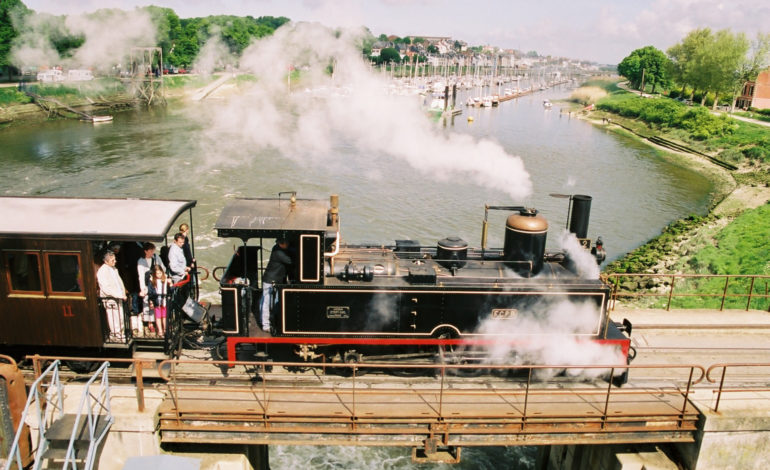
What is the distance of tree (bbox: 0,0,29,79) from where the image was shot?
2377 inches

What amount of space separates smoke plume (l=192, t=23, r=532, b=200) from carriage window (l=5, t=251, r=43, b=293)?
73.8 feet

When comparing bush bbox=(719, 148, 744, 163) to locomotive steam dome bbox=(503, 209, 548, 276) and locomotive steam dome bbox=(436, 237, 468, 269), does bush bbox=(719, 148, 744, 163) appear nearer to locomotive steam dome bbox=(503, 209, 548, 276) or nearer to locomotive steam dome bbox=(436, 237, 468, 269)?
locomotive steam dome bbox=(503, 209, 548, 276)

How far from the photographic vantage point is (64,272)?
9328 millimetres

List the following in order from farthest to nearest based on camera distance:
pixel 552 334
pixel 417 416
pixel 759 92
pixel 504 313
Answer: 1. pixel 759 92
2. pixel 552 334
3. pixel 504 313
4. pixel 417 416

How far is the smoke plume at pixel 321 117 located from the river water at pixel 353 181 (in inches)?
69.6

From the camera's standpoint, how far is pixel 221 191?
34.3 meters

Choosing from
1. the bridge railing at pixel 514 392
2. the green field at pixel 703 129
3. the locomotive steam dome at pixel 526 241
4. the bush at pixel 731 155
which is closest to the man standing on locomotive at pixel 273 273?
the bridge railing at pixel 514 392

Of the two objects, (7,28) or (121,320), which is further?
(7,28)

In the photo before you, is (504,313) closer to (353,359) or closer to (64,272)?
(353,359)

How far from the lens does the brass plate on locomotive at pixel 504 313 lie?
1047cm

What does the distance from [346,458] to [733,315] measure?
390 inches

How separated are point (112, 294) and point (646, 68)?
4796 inches

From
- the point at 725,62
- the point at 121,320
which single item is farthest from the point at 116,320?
the point at 725,62

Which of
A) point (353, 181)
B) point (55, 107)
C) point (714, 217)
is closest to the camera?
point (714, 217)
